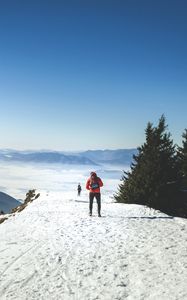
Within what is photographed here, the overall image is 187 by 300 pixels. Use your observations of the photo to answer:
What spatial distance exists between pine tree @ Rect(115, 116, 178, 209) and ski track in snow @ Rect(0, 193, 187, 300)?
39.6 ft

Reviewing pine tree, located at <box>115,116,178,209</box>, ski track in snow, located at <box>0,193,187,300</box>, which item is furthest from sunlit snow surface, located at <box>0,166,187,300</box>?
pine tree, located at <box>115,116,178,209</box>

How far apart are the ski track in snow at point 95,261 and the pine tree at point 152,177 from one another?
12065 millimetres

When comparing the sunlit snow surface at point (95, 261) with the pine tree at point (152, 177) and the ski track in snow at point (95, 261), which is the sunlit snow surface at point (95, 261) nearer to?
the ski track in snow at point (95, 261)

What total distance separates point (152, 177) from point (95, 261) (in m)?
19.4

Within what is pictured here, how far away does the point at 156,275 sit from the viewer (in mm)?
8820

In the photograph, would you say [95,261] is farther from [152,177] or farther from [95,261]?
[152,177]

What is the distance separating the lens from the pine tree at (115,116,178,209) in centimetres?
2853

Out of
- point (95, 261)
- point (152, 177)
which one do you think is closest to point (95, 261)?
point (95, 261)

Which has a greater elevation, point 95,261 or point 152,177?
point 152,177

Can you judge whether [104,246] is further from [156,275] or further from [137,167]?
[137,167]

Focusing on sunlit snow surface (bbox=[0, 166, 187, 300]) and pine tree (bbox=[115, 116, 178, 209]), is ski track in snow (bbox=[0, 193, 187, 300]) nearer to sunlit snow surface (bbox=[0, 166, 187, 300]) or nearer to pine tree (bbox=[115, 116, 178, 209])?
sunlit snow surface (bbox=[0, 166, 187, 300])

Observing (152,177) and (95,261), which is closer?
(95,261)

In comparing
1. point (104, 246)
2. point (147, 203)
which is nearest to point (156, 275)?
point (104, 246)

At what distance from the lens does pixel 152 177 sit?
94.4ft
